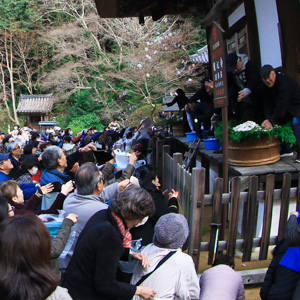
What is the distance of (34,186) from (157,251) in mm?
2318

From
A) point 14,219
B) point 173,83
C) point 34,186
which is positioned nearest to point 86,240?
point 14,219

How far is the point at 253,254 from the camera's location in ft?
12.5

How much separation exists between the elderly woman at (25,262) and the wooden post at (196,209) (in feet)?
7.01

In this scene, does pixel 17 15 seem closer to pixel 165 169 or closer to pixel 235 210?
pixel 165 169

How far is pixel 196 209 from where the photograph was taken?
11.3ft

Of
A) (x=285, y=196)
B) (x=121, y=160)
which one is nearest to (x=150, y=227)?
(x=285, y=196)

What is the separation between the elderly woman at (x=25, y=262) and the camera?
1338mm

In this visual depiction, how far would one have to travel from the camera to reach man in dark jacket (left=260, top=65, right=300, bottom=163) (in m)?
4.52

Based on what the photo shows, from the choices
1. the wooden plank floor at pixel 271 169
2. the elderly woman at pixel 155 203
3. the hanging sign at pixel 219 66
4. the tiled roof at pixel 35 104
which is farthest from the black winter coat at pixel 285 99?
the tiled roof at pixel 35 104

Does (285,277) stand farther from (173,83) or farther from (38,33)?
(38,33)

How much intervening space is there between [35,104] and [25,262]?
28.2 meters

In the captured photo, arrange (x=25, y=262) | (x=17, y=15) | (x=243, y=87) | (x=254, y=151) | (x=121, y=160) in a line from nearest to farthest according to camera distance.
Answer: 1. (x=25, y=262)
2. (x=254, y=151)
3. (x=121, y=160)
4. (x=243, y=87)
5. (x=17, y=15)

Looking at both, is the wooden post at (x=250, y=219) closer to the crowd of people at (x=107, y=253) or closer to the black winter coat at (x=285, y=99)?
the crowd of people at (x=107, y=253)

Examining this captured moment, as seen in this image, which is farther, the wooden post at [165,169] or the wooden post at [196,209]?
the wooden post at [165,169]
